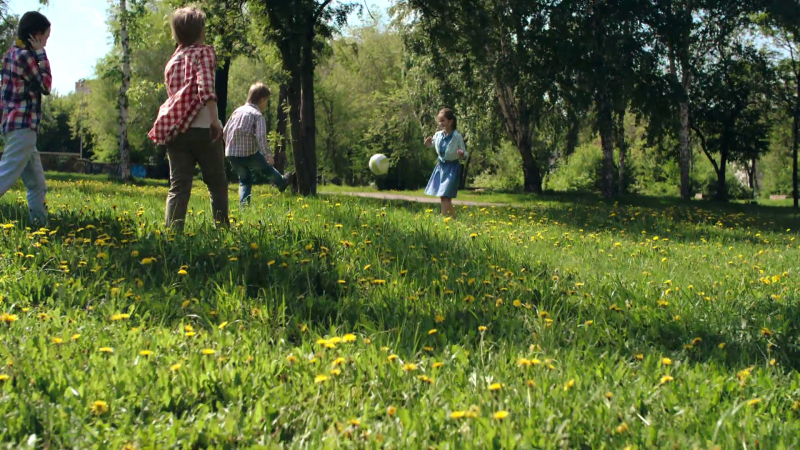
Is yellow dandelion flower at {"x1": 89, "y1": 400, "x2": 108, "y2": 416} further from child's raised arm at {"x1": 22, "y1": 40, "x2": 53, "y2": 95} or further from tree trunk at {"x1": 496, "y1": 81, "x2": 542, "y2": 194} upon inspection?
tree trunk at {"x1": 496, "y1": 81, "x2": 542, "y2": 194}

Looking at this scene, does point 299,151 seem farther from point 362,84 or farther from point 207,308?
point 362,84

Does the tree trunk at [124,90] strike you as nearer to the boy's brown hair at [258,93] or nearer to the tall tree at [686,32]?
the boy's brown hair at [258,93]

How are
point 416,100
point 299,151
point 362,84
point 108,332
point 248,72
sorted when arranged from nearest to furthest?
point 108,332
point 299,151
point 416,100
point 248,72
point 362,84

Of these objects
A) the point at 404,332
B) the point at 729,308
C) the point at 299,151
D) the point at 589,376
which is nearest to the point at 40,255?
the point at 404,332

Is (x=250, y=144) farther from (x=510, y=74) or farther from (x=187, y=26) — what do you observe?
(x=510, y=74)

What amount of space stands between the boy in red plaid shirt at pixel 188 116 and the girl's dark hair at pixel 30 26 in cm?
116

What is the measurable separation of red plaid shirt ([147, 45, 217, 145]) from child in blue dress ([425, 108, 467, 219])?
15.6 ft

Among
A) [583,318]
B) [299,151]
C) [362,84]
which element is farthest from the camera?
[362,84]

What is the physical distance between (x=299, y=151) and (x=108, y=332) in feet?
39.2

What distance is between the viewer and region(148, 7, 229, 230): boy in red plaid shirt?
18.1ft

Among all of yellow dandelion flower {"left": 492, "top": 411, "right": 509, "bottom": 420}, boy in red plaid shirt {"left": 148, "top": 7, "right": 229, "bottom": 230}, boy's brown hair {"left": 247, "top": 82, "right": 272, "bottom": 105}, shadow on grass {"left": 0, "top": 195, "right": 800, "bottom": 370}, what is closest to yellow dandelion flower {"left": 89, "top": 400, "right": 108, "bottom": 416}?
shadow on grass {"left": 0, "top": 195, "right": 800, "bottom": 370}

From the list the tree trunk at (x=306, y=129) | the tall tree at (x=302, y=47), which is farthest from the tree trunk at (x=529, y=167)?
the tree trunk at (x=306, y=129)

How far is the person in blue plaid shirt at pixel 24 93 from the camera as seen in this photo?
19.1ft

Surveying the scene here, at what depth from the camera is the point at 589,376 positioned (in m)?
2.82
